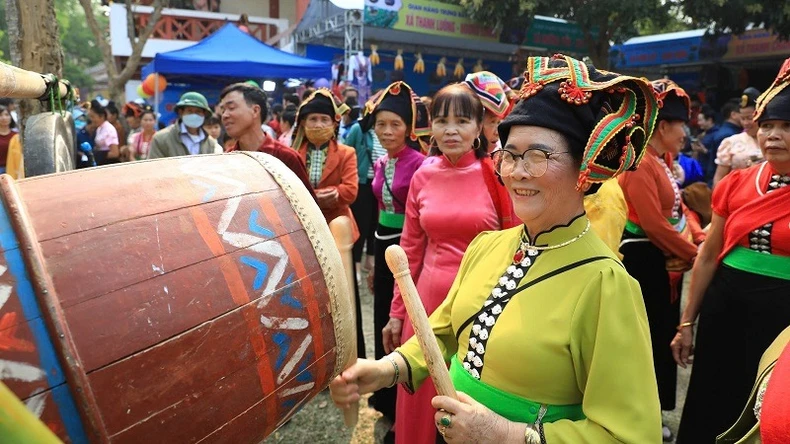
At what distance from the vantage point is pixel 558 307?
1.41 meters

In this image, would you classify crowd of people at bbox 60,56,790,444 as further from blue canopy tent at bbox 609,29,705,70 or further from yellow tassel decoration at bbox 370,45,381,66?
blue canopy tent at bbox 609,29,705,70

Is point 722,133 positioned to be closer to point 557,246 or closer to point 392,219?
point 392,219

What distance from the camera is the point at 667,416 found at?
12.1 ft

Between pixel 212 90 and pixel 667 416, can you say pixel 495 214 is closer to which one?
pixel 667 416

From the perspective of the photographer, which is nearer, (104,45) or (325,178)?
(325,178)

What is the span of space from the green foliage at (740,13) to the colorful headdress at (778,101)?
12.7 meters

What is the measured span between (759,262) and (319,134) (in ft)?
9.46

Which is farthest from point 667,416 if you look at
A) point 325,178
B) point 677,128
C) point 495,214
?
point 325,178

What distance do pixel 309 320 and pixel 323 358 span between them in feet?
0.43

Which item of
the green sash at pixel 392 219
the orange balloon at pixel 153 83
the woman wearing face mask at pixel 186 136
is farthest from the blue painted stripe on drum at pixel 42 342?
the orange balloon at pixel 153 83

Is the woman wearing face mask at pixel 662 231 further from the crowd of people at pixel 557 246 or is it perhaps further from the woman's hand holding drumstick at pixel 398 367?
the woman's hand holding drumstick at pixel 398 367

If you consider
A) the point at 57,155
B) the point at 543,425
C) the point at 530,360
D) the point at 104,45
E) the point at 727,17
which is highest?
the point at 727,17

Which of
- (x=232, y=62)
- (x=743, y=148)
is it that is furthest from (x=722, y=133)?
(x=232, y=62)

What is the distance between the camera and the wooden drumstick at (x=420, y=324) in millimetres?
1335
